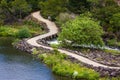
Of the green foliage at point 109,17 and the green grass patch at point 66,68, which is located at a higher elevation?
the green grass patch at point 66,68

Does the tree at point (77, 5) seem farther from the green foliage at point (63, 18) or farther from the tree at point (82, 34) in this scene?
the tree at point (82, 34)

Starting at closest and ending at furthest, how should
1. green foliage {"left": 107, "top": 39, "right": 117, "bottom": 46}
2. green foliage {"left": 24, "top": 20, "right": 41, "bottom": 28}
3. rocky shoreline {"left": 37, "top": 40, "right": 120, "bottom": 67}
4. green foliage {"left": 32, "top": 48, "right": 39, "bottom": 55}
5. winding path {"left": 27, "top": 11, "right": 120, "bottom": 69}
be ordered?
winding path {"left": 27, "top": 11, "right": 120, "bottom": 69}
rocky shoreline {"left": 37, "top": 40, "right": 120, "bottom": 67}
green foliage {"left": 32, "top": 48, "right": 39, "bottom": 55}
green foliage {"left": 107, "top": 39, "right": 117, "bottom": 46}
green foliage {"left": 24, "top": 20, "right": 41, "bottom": 28}

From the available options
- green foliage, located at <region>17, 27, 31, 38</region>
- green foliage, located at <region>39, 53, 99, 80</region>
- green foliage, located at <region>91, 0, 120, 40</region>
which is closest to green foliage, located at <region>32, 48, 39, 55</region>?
green foliage, located at <region>39, 53, 99, 80</region>

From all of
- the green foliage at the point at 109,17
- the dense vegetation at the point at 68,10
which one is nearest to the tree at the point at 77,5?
Result: the dense vegetation at the point at 68,10

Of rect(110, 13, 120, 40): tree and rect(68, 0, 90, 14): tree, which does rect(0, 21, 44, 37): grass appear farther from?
rect(110, 13, 120, 40): tree

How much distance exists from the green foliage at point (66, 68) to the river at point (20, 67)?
108cm

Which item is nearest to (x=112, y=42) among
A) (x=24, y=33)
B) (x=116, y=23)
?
(x=116, y=23)

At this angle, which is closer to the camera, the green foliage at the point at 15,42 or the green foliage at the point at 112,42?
the green foliage at the point at 112,42

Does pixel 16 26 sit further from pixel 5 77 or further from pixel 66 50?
pixel 5 77

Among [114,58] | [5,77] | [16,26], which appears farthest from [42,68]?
[16,26]

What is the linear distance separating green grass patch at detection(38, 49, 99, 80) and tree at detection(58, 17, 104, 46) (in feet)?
24.1

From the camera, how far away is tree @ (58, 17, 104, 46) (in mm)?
81625

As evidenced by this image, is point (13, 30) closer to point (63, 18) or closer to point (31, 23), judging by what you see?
point (31, 23)

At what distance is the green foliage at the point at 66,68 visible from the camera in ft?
207
